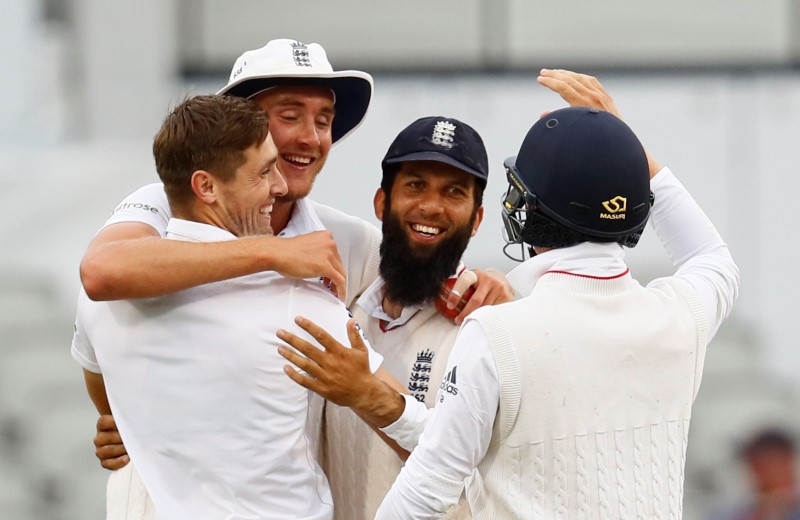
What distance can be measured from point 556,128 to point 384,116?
4.60m

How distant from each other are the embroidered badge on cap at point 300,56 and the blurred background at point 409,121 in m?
3.45

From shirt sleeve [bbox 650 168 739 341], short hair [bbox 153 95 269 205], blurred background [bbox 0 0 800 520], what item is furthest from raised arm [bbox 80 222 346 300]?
blurred background [bbox 0 0 800 520]

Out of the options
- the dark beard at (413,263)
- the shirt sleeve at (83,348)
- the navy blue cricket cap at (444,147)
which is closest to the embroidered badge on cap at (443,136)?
the navy blue cricket cap at (444,147)

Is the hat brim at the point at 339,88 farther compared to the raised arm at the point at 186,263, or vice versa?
the hat brim at the point at 339,88

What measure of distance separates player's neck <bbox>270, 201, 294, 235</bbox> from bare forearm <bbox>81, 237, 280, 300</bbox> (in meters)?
0.53

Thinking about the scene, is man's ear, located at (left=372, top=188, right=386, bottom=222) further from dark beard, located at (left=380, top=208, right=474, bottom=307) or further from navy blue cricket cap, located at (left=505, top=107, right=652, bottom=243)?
navy blue cricket cap, located at (left=505, top=107, right=652, bottom=243)

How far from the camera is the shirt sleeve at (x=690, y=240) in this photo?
203cm

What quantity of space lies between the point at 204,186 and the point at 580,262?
1.85 ft

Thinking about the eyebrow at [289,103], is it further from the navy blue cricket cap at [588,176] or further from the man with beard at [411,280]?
the navy blue cricket cap at [588,176]

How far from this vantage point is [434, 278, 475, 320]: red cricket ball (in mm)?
2379

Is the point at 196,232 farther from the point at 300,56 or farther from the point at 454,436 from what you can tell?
the point at 300,56

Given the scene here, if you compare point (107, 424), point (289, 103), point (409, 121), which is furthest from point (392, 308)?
point (409, 121)

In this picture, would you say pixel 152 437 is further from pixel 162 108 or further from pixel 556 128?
pixel 162 108

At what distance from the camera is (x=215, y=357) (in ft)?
6.12
